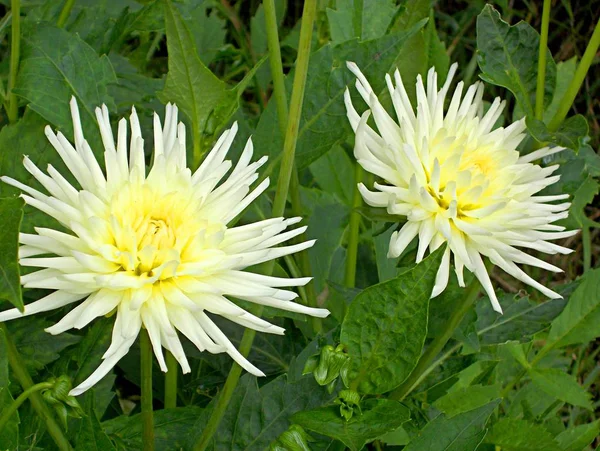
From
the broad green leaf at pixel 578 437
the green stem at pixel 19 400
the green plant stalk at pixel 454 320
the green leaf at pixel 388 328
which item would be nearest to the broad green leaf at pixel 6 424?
the green stem at pixel 19 400

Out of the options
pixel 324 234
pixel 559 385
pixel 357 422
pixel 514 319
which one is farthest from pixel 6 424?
pixel 559 385

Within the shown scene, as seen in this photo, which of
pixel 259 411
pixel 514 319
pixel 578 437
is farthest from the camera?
pixel 578 437

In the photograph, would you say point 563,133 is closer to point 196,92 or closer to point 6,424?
point 196,92

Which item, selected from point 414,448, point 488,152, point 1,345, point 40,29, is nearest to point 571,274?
point 488,152

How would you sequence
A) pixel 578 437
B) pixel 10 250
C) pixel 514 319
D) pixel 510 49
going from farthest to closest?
pixel 578 437, pixel 514 319, pixel 510 49, pixel 10 250

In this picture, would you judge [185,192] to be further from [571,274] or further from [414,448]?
[571,274]

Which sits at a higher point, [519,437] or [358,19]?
[358,19]

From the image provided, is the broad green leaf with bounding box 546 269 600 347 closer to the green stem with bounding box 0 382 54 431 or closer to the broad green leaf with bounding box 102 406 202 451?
the broad green leaf with bounding box 102 406 202 451

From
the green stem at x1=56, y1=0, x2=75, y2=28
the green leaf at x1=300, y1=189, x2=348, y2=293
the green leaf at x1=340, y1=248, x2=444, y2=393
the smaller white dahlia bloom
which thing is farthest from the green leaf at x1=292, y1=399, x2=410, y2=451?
the green stem at x1=56, y1=0, x2=75, y2=28
